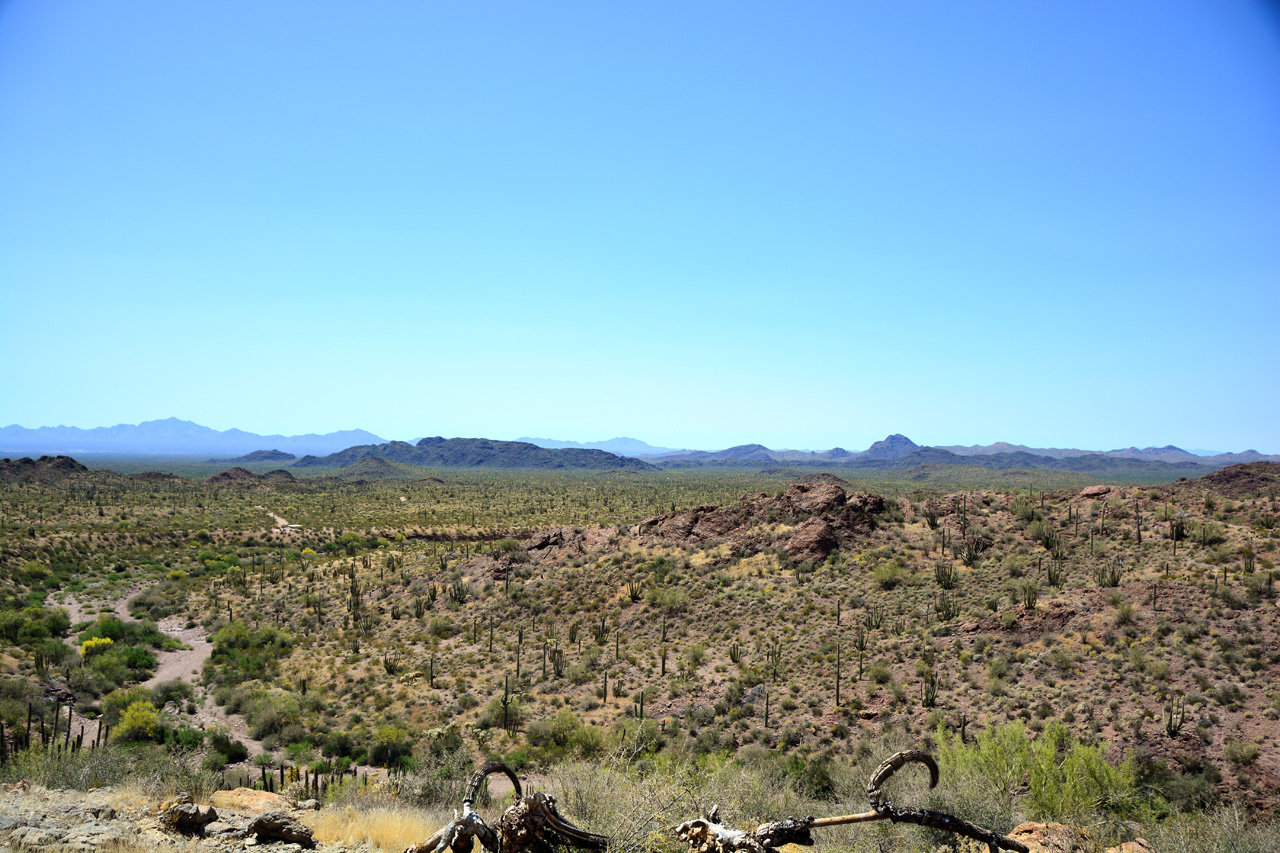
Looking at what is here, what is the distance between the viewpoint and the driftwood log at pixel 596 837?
5.12m

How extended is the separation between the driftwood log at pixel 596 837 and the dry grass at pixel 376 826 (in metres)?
3.69

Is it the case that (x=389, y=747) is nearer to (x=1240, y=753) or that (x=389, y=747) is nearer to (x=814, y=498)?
(x=1240, y=753)

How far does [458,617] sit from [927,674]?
830 inches

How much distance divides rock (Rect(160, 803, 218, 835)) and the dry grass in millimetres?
1356

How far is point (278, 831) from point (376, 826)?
1.35 m

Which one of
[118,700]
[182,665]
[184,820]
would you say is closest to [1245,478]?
[184,820]

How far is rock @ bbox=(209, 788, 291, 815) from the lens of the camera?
10.3m

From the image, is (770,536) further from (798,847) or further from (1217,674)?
(798,847)

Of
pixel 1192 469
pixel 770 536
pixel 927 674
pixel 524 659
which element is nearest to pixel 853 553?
pixel 770 536

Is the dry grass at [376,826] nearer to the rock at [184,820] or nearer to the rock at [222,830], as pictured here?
the rock at [222,830]

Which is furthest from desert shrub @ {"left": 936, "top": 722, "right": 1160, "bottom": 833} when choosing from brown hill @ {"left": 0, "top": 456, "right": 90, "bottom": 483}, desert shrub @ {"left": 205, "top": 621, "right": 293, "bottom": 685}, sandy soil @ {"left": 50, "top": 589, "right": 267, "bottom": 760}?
brown hill @ {"left": 0, "top": 456, "right": 90, "bottom": 483}

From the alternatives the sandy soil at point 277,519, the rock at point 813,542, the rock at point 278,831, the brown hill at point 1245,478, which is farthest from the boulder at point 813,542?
the sandy soil at point 277,519

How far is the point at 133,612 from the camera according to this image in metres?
30.2

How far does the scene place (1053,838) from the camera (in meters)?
7.91
